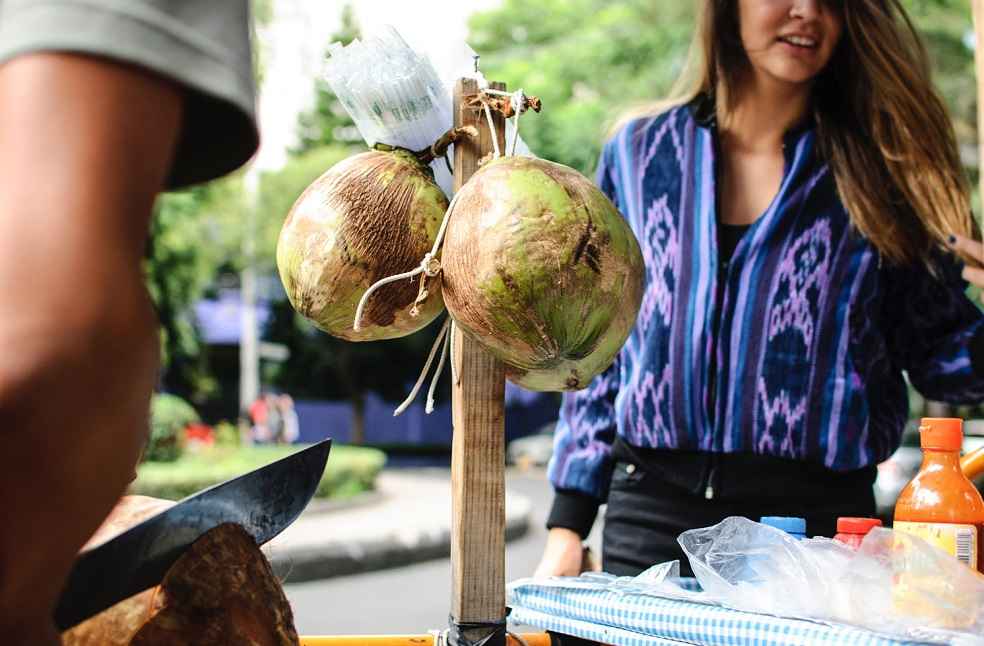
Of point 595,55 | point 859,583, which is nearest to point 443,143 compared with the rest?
point 859,583

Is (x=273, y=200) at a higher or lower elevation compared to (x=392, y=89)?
higher

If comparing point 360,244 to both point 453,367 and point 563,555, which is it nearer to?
point 453,367

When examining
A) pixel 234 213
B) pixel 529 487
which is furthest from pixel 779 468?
pixel 234 213

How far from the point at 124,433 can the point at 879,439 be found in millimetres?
1877

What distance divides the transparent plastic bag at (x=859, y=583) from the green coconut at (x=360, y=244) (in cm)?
58

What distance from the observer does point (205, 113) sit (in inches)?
30.5

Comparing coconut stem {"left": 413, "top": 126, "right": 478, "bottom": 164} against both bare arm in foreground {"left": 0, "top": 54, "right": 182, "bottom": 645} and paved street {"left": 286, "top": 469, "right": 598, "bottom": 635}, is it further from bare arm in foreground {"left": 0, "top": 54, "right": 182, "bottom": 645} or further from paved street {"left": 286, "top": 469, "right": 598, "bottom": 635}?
paved street {"left": 286, "top": 469, "right": 598, "bottom": 635}

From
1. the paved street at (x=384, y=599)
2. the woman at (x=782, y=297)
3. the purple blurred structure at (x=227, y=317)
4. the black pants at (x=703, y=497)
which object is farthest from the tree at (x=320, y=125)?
the black pants at (x=703, y=497)

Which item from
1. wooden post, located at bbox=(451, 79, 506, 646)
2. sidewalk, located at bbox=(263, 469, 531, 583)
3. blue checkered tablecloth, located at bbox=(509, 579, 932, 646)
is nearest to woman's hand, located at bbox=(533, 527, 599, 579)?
blue checkered tablecloth, located at bbox=(509, 579, 932, 646)

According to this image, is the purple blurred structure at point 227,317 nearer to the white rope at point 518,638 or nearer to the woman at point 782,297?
the woman at point 782,297

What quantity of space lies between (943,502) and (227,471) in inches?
437

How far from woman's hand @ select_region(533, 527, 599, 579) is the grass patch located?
27.7 feet

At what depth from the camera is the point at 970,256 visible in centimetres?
224

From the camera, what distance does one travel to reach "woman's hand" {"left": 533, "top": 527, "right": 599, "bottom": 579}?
2223 millimetres
